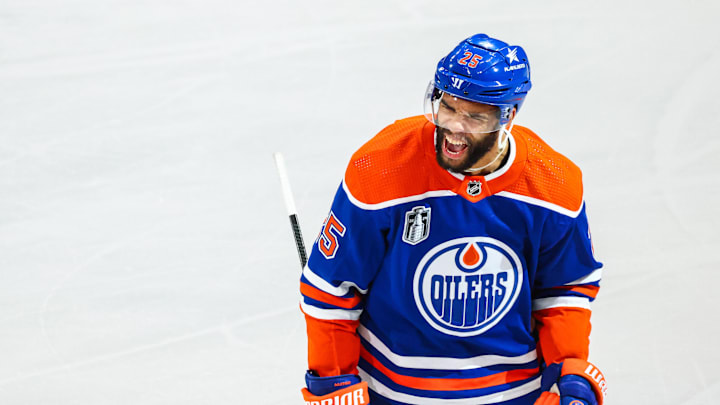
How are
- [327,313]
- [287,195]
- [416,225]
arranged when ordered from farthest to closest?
[287,195] → [327,313] → [416,225]

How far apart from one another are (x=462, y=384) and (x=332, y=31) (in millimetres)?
3315

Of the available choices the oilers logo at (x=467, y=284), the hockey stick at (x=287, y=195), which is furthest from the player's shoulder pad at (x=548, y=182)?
the hockey stick at (x=287, y=195)

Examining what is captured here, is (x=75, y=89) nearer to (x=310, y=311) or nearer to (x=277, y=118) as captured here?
(x=277, y=118)

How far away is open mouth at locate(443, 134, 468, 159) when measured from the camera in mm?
1613

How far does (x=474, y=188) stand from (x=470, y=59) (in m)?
0.23

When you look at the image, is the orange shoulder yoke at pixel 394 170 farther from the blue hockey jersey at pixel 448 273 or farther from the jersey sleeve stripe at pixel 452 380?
the jersey sleeve stripe at pixel 452 380

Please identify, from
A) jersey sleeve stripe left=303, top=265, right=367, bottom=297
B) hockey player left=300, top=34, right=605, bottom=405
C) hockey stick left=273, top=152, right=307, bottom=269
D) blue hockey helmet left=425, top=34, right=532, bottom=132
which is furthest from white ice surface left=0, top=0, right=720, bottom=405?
blue hockey helmet left=425, top=34, right=532, bottom=132

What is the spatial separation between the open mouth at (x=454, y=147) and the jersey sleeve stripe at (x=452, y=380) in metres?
0.50

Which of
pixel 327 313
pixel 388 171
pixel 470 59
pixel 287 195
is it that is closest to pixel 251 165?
A: pixel 287 195

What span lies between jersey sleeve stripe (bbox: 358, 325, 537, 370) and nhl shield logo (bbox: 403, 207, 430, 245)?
287mm

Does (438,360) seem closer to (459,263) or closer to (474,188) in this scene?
(459,263)

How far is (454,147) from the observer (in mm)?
1627

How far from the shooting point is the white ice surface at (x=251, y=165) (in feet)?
9.32

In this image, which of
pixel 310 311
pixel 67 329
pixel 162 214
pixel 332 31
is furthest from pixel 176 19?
pixel 310 311
